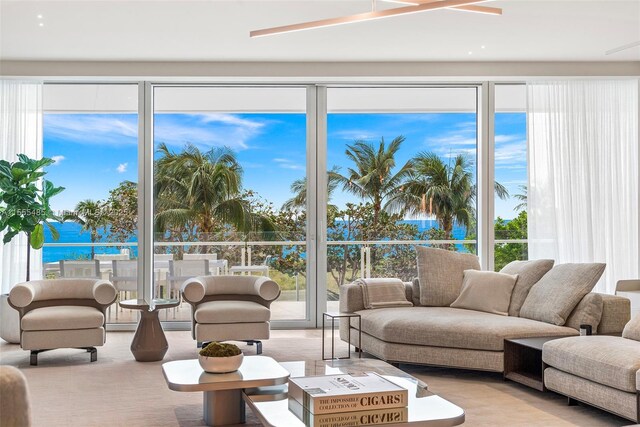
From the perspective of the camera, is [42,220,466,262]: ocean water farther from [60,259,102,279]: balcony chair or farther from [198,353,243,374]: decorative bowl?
[198,353,243,374]: decorative bowl

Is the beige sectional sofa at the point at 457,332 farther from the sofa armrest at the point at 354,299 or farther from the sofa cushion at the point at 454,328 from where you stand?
the sofa armrest at the point at 354,299

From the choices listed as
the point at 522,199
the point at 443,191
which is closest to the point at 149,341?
the point at 443,191

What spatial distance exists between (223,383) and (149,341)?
234 centimetres

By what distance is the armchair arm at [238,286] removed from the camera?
6.38m

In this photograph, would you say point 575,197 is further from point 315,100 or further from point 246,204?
point 246,204

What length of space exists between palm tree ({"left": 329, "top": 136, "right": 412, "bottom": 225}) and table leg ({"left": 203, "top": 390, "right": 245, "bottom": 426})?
4.09m

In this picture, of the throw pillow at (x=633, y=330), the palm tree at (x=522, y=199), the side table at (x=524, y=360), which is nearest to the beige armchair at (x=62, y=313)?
the side table at (x=524, y=360)

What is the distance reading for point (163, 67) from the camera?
7305mm

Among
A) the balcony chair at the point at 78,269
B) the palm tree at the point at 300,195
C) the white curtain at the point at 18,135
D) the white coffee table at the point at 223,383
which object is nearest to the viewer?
the white coffee table at the point at 223,383

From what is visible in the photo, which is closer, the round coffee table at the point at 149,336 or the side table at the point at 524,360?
the side table at the point at 524,360

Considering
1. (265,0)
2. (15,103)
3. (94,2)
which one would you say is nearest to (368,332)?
(265,0)

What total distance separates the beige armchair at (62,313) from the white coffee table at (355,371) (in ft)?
7.83

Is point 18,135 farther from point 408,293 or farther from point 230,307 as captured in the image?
point 408,293

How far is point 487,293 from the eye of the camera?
5.99m
